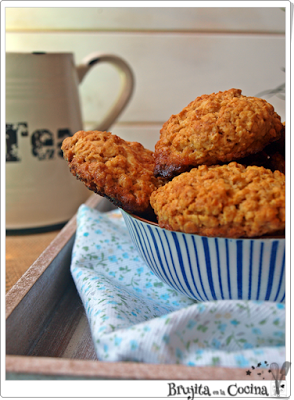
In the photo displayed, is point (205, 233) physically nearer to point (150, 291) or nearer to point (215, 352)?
point (215, 352)

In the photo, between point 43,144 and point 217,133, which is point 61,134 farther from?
point 217,133

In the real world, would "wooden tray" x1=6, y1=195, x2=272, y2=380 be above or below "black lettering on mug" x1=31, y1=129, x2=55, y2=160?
below

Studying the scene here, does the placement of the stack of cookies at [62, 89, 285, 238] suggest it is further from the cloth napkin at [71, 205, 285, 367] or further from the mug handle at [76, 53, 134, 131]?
the mug handle at [76, 53, 134, 131]

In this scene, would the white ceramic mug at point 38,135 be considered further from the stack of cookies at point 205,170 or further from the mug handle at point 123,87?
the stack of cookies at point 205,170

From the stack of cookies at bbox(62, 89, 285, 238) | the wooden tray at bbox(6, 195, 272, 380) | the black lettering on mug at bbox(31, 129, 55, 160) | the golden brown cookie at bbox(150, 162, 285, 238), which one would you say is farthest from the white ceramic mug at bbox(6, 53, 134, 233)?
the golden brown cookie at bbox(150, 162, 285, 238)

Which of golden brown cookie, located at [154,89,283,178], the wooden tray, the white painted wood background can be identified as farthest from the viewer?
the white painted wood background

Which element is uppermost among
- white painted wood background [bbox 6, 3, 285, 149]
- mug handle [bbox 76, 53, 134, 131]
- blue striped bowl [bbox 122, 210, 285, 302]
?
white painted wood background [bbox 6, 3, 285, 149]
